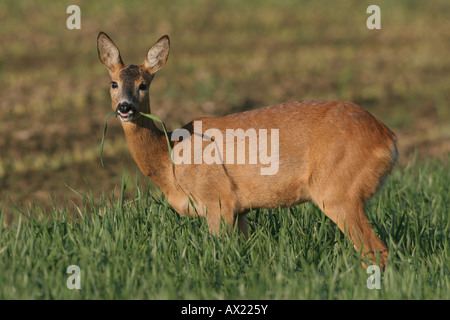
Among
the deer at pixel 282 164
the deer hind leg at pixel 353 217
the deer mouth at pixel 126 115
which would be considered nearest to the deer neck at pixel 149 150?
the deer at pixel 282 164

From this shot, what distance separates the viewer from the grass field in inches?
203

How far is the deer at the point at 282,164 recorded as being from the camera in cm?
571

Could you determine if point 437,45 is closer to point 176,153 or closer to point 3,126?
point 3,126

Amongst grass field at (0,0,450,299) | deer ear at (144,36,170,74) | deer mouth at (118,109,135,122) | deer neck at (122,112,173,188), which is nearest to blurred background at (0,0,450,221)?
grass field at (0,0,450,299)

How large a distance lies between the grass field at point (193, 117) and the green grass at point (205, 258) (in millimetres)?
17

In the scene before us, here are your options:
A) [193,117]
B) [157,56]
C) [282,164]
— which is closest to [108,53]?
[157,56]

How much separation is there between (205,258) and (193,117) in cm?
738

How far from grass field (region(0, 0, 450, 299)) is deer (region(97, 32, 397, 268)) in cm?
19

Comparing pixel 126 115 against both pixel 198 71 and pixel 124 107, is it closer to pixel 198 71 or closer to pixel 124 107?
pixel 124 107

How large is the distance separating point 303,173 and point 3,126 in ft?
25.2

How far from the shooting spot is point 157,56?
20.5ft

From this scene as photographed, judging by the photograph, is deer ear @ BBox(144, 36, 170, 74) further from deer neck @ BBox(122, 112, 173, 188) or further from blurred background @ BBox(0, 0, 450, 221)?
blurred background @ BBox(0, 0, 450, 221)

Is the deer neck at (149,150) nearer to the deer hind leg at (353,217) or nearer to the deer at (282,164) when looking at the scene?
the deer at (282,164)
